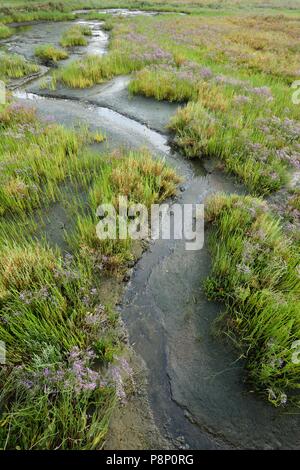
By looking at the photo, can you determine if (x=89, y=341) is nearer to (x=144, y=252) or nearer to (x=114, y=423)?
(x=114, y=423)

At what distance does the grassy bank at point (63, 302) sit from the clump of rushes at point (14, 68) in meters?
9.56

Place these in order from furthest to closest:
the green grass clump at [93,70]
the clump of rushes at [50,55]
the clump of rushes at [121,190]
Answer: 1. the clump of rushes at [50,55]
2. the green grass clump at [93,70]
3. the clump of rushes at [121,190]

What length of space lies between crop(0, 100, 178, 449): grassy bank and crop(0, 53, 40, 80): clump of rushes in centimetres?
956

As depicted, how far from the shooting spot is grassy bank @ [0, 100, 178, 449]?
9.53ft

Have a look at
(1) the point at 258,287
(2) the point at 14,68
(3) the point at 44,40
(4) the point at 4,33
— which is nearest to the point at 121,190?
(1) the point at 258,287

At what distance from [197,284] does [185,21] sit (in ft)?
103

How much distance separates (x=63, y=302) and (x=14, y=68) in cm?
1509

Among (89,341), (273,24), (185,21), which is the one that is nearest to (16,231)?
(89,341)

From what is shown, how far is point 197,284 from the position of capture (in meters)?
4.70

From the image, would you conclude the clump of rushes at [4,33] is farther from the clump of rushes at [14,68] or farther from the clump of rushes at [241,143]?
the clump of rushes at [241,143]

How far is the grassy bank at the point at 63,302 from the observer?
2906mm

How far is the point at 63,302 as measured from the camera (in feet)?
12.6

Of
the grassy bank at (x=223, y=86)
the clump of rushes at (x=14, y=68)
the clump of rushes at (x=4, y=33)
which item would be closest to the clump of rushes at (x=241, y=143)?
the grassy bank at (x=223, y=86)

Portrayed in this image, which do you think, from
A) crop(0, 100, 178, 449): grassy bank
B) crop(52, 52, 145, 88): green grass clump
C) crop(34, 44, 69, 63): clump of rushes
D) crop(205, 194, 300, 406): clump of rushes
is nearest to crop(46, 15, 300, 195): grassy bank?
crop(52, 52, 145, 88): green grass clump
